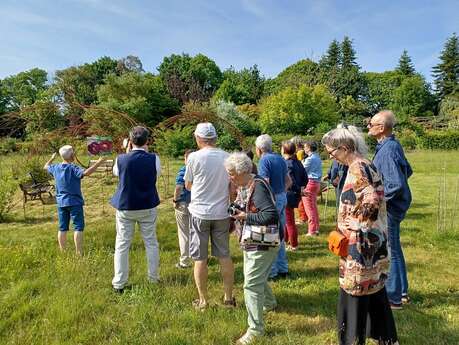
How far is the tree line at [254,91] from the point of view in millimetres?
27109

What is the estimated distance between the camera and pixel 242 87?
42281 mm

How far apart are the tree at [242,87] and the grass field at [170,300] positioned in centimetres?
3397

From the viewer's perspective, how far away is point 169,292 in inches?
153

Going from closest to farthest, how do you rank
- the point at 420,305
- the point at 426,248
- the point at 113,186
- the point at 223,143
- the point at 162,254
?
the point at 420,305
the point at 162,254
the point at 426,248
the point at 113,186
the point at 223,143

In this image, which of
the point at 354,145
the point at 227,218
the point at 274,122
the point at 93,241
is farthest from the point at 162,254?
the point at 274,122

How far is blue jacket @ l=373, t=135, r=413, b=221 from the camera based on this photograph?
3426 millimetres

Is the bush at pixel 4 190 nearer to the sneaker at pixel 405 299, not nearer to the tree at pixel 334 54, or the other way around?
the sneaker at pixel 405 299

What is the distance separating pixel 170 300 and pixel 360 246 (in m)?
2.06

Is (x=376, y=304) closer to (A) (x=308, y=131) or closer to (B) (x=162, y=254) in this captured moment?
(B) (x=162, y=254)

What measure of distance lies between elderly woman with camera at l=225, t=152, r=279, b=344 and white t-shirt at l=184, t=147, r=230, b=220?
57cm

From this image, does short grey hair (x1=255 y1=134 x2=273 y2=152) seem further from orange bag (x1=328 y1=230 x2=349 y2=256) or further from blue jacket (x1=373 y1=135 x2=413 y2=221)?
orange bag (x1=328 y1=230 x2=349 y2=256)

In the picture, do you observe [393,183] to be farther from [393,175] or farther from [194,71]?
[194,71]

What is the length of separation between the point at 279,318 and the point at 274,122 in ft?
96.4

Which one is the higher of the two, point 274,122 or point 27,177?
point 274,122
